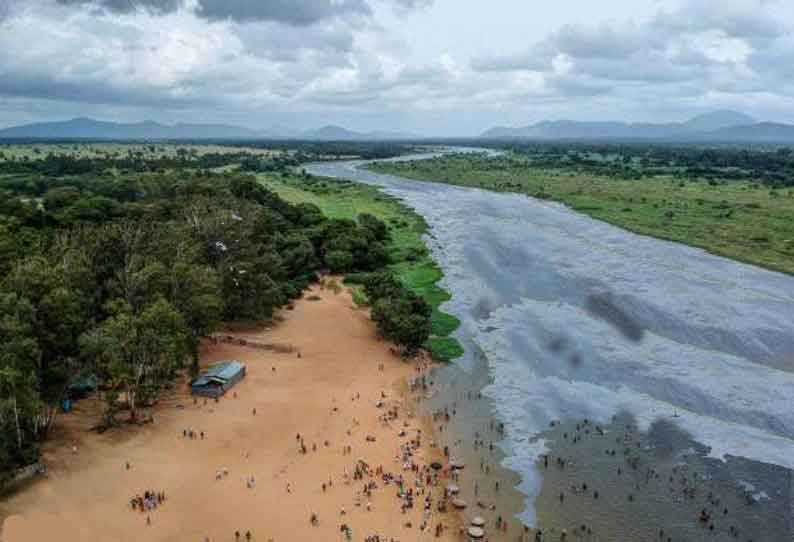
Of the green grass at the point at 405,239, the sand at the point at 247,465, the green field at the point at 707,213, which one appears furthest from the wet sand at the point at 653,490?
the green field at the point at 707,213

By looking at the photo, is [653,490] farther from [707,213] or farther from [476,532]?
[707,213]

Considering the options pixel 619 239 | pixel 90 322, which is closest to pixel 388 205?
pixel 619 239

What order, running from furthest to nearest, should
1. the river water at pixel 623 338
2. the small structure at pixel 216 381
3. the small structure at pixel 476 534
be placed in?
the small structure at pixel 216 381, the river water at pixel 623 338, the small structure at pixel 476 534

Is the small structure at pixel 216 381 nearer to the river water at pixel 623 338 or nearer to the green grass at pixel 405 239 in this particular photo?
the green grass at pixel 405 239

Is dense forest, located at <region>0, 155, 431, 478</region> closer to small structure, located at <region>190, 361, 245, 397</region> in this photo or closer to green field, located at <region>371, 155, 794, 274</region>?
small structure, located at <region>190, 361, 245, 397</region>

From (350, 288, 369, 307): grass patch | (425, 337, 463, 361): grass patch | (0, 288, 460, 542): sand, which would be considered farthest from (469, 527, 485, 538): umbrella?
(350, 288, 369, 307): grass patch

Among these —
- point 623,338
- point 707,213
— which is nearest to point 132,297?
point 623,338
